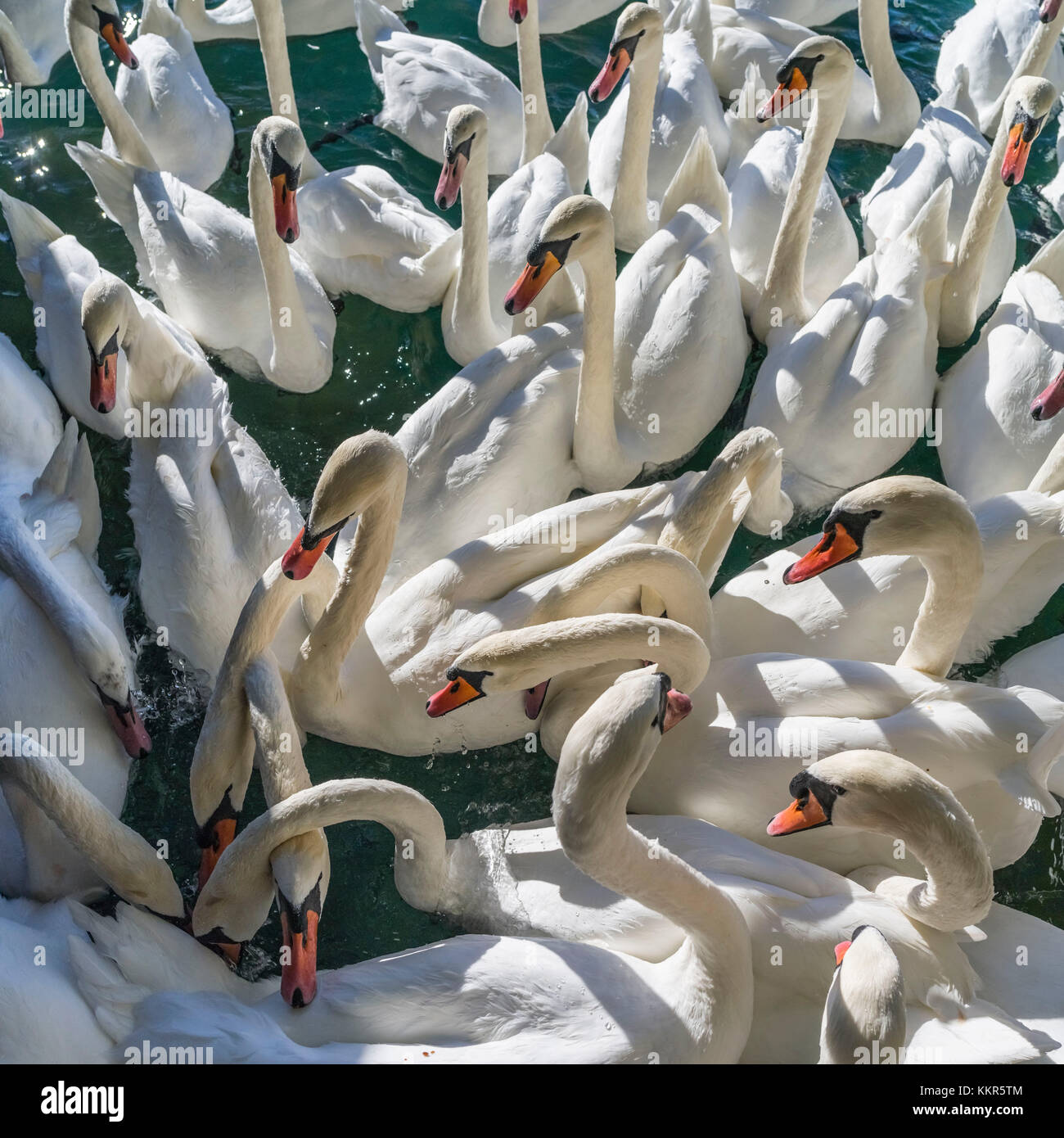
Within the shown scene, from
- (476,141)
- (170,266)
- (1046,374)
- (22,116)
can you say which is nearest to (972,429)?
(1046,374)

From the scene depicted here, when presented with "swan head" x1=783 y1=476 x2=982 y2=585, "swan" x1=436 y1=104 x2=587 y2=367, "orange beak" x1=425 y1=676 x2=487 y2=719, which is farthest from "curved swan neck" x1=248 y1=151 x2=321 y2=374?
"swan head" x1=783 y1=476 x2=982 y2=585

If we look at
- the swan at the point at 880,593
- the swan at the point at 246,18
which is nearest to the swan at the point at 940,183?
the swan at the point at 880,593

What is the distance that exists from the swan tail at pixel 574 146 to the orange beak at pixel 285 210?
189 centimetres

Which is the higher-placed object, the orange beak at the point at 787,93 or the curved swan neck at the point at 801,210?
the orange beak at the point at 787,93

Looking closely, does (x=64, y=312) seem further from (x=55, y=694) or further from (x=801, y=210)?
(x=801, y=210)

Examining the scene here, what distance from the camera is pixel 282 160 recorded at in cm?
609

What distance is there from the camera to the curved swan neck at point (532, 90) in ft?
24.6

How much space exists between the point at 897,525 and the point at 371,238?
3583 mm

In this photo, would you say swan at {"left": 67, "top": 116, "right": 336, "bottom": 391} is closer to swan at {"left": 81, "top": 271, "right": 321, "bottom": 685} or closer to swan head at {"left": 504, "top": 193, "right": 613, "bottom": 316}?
swan at {"left": 81, "top": 271, "right": 321, "bottom": 685}

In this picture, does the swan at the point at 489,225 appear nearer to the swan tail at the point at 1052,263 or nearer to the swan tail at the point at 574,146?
the swan tail at the point at 574,146

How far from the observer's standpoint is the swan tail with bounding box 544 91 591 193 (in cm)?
743

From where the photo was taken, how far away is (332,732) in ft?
18.0

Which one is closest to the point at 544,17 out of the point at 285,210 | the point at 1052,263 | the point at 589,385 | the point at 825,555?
the point at 285,210

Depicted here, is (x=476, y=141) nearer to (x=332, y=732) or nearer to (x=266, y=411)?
(x=266, y=411)
